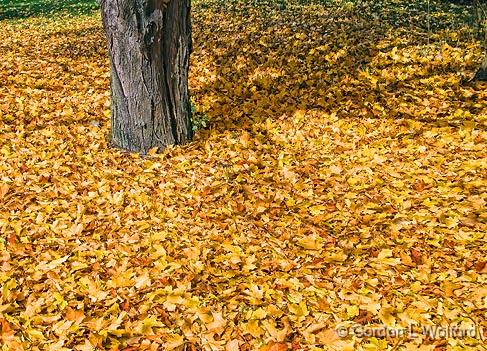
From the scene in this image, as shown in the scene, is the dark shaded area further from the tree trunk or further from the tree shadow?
the tree trunk

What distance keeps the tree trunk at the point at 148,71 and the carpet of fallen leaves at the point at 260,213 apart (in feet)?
0.85

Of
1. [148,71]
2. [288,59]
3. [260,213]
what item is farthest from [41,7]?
[260,213]

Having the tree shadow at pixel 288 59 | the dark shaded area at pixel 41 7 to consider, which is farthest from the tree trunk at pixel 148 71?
the dark shaded area at pixel 41 7

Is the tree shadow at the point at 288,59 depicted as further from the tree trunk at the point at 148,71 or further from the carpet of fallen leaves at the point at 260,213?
the tree trunk at the point at 148,71

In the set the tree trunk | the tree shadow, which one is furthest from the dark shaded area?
the tree trunk

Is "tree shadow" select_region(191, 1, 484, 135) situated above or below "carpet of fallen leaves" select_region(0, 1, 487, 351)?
above

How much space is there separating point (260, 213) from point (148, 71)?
185 centimetres

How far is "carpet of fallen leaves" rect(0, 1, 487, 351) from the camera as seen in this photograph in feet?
9.24

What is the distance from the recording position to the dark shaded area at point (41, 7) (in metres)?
14.1

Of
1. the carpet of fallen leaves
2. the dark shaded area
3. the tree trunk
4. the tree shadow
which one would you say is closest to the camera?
the carpet of fallen leaves

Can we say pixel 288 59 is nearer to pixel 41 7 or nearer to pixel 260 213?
pixel 260 213

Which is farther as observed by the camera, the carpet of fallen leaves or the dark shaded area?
Result: the dark shaded area

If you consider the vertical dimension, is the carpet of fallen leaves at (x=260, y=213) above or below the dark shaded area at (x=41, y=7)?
below

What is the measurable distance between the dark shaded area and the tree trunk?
1083 centimetres
